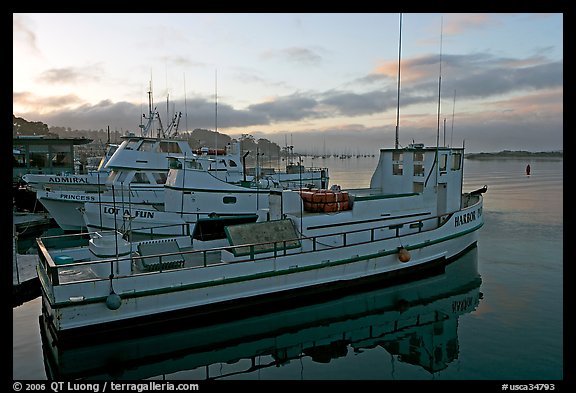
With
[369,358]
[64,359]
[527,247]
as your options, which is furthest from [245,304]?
[527,247]

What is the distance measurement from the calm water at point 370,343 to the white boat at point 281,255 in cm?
70

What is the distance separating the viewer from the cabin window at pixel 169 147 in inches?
1033

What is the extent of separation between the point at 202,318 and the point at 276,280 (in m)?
2.31

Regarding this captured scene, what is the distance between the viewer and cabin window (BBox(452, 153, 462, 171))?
16953mm

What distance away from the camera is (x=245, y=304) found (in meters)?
11.5

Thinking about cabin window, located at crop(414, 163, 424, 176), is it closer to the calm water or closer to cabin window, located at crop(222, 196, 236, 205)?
the calm water

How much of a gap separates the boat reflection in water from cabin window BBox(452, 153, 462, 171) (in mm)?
5926

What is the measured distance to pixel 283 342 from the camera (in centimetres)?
1052

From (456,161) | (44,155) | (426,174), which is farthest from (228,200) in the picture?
(44,155)

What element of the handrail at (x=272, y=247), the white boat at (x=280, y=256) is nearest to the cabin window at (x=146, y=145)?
the white boat at (x=280, y=256)

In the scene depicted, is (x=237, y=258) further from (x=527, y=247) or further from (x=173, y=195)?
(x=527, y=247)

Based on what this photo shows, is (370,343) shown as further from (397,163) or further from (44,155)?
(44,155)

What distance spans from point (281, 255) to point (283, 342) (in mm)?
2498

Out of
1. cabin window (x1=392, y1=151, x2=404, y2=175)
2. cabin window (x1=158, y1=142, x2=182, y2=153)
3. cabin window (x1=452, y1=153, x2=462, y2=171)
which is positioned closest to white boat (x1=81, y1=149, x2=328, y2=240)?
cabin window (x1=158, y1=142, x2=182, y2=153)
